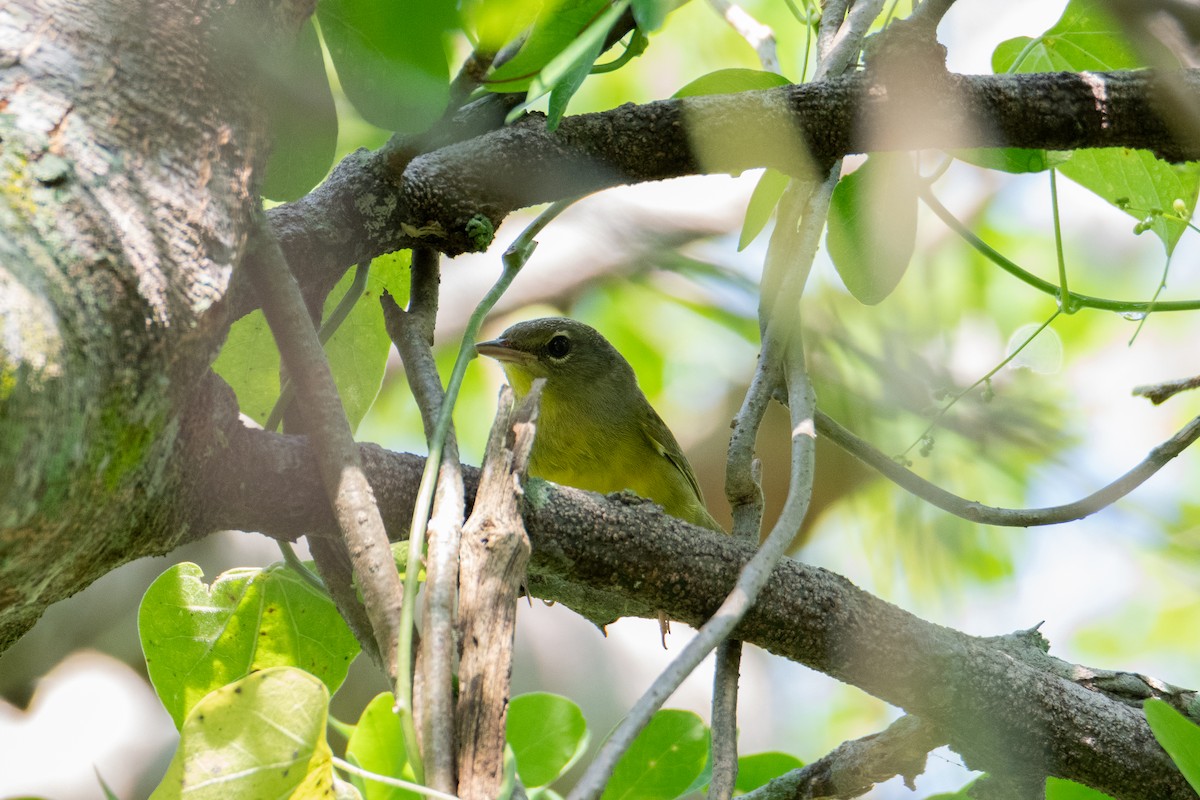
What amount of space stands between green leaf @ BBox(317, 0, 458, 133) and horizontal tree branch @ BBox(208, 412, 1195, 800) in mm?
548

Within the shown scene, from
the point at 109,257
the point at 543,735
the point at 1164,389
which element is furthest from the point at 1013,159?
the point at 109,257

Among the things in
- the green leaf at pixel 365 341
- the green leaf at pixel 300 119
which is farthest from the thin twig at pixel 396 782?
the green leaf at pixel 365 341

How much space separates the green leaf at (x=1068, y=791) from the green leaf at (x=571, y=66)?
160 centimetres

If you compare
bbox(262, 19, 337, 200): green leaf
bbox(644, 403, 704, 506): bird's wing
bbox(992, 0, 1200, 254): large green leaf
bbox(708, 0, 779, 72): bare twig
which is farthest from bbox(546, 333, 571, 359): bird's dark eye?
bbox(262, 19, 337, 200): green leaf

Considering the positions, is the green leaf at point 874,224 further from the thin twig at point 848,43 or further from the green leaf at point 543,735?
the green leaf at point 543,735

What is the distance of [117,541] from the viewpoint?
133 centimetres

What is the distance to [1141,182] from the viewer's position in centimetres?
272

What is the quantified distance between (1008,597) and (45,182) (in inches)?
211

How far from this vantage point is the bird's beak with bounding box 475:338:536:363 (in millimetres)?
4305

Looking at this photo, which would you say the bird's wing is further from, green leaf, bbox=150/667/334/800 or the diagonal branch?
green leaf, bbox=150/667/334/800

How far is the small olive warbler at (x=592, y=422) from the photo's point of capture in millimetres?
3971

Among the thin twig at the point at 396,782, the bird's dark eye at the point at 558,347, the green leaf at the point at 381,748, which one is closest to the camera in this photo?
the thin twig at the point at 396,782

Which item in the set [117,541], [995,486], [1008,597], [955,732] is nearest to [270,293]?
[117,541]

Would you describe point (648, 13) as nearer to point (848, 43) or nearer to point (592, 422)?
point (848, 43)
